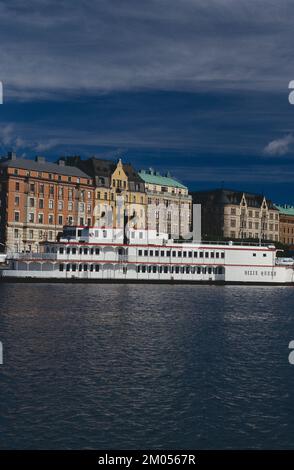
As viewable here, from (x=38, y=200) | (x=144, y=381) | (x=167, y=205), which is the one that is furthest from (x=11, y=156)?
(x=144, y=381)

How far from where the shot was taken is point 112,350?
114 feet

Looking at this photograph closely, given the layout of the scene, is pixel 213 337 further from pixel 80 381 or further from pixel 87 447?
pixel 87 447

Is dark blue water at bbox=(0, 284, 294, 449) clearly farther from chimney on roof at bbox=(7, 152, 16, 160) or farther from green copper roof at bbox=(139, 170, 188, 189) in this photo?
green copper roof at bbox=(139, 170, 188, 189)

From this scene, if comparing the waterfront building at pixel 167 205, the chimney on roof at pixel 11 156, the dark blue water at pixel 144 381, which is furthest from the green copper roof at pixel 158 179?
the dark blue water at pixel 144 381

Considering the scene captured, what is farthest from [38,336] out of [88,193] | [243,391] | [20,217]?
[88,193]

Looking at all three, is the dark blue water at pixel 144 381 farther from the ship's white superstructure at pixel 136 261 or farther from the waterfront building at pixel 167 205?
the waterfront building at pixel 167 205

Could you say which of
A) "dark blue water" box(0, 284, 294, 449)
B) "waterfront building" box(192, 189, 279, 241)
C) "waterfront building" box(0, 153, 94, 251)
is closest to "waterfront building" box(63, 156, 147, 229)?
"waterfront building" box(0, 153, 94, 251)

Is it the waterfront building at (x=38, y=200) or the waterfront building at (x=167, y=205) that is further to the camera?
the waterfront building at (x=167, y=205)

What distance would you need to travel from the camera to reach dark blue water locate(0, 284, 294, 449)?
68.6ft

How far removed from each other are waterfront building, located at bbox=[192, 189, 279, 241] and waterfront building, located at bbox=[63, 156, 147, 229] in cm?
2958

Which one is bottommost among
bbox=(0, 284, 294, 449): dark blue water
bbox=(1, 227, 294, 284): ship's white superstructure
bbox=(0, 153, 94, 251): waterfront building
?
bbox=(0, 284, 294, 449): dark blue water

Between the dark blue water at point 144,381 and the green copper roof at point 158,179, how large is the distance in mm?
115874

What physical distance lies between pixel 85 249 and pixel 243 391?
69.2 metres

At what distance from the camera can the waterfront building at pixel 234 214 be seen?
18138 cm
